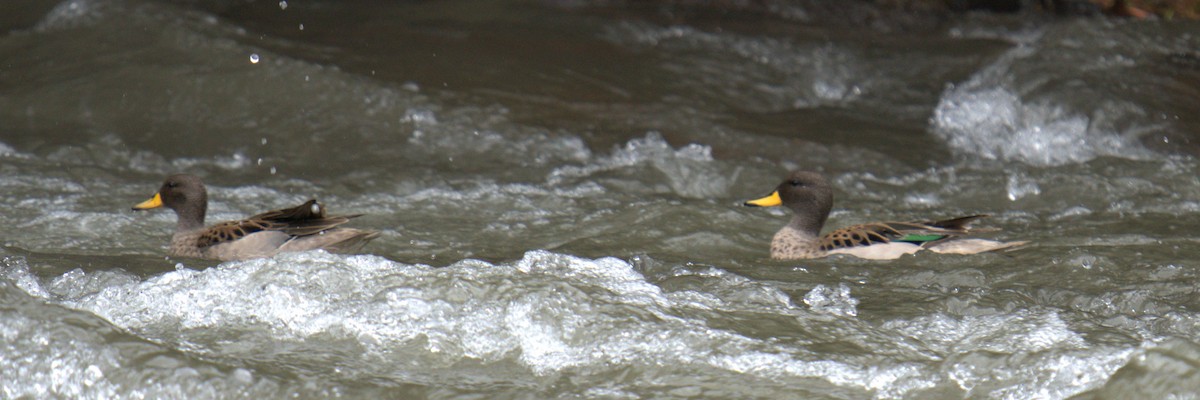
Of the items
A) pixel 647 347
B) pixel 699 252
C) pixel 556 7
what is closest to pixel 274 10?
pixel 556 7

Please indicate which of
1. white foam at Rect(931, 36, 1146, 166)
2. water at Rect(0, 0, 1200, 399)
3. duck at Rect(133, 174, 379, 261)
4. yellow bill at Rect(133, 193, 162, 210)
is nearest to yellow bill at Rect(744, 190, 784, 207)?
water at Rect(0, 0, 1200, 399)

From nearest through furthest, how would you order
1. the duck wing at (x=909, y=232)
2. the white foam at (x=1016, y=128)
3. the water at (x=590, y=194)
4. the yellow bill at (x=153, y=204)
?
the water at (x=590, y=194)
the duck wing at (x=909, y=232)
the yellow bill at (x=153, y=204)
the white foam at (x=1016, y=128)

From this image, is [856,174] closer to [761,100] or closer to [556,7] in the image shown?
[761,100]

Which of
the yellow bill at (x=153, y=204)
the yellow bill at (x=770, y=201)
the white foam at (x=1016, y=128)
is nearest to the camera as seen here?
the yellow bill at (x=153, y=204)

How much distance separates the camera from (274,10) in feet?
39.9

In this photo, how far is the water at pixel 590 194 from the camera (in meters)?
4.25

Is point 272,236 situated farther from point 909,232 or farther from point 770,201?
point 909,232

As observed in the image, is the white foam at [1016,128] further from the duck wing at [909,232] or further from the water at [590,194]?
the duck wing at [909,232]

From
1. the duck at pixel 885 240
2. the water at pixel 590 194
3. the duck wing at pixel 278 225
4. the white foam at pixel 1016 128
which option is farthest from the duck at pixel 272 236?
the white foam at pixel 1016 128

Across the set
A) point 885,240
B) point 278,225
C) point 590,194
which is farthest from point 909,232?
point 278,225

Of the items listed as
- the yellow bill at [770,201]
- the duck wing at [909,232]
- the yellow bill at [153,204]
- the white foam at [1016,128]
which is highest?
the duck wing at [909,232]

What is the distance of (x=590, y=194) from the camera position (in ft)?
25.7

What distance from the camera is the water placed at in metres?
4.25

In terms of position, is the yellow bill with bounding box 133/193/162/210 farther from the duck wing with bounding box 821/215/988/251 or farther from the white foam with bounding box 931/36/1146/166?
the white foam with bounding box 931/36/1146/166
